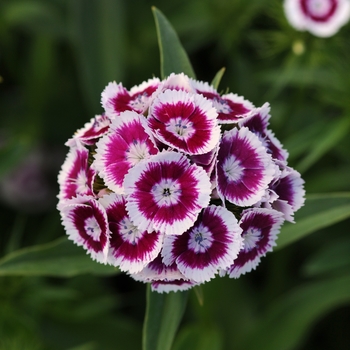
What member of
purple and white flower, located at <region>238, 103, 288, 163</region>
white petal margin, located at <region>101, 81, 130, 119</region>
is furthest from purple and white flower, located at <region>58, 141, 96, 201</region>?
purple and white flower, located at <region>238, 103, 288, 163</region>

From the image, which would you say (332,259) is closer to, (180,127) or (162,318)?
(162,318)

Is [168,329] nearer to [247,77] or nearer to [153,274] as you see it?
[153,274]

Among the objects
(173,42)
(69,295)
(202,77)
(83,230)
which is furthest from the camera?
(202,77)

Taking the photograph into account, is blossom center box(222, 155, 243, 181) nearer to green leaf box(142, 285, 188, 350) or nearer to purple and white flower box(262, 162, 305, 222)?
purple and white flower box(262, 162, 305, 222)

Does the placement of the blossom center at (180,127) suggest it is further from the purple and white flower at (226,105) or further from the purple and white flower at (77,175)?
the purple and white flower at (77,175)

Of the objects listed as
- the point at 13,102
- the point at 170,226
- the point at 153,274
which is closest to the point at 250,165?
the point at 170,226

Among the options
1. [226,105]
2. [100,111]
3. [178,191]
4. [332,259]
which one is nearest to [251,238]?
[178,191]

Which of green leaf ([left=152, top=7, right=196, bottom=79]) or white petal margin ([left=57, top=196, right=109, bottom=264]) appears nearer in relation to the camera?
white petal margin ([left=57, top=196, right=109, bottom=264])
